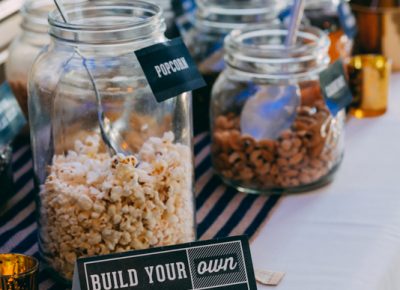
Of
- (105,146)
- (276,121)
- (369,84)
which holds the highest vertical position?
(105,146)

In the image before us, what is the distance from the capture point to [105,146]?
889 mm

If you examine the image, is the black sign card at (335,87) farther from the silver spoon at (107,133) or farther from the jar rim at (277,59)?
the silver spoon at (107,133)

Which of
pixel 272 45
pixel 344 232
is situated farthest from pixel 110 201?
pixel 272 45

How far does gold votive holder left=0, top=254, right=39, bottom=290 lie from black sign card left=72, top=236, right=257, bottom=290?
0.13 feet

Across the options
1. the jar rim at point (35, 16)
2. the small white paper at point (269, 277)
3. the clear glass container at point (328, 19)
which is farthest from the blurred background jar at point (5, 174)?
the clear glass container at point (328, 19)

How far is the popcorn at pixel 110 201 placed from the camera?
32.9 inches

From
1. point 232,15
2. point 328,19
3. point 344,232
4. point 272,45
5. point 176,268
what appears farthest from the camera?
point 328,19

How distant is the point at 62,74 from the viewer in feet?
2.90

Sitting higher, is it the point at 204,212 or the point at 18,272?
the point at 18,272

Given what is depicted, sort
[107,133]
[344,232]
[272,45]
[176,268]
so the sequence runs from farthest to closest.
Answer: [272,45] < [344,232] < [107,133] < [176,268]

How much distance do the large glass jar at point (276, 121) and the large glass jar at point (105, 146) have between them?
0.62 feet

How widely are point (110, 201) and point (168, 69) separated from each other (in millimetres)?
146

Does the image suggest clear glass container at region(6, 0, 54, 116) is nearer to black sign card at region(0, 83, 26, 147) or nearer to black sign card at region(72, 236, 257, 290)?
black sign card at region(0, 83, 26, 147)

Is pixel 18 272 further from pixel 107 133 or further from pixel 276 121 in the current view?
pixel 276 121
